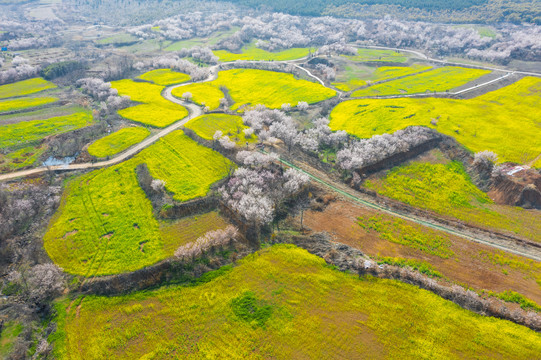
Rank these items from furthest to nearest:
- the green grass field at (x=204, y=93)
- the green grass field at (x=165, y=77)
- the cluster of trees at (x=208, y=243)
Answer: the green grass field at (x=165, y=77) → the green grass field at (x=204, y=93) → the cluster of trees at (x=208, y=243)

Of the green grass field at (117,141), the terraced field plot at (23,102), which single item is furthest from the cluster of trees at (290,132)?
the terraced field plot at (23,102)

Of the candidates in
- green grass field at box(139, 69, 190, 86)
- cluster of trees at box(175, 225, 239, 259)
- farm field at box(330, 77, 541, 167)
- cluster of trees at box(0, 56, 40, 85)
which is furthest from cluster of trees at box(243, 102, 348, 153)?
cluster of trees at box(0, 56, 40, 85)

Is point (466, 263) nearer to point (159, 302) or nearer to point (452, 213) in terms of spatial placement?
point (452, 213)

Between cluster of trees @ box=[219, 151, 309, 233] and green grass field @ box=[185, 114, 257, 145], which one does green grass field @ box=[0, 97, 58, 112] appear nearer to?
green grass field @ box=[185, 114, 257, 145]

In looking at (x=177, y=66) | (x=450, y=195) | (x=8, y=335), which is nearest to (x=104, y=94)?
(x=177, y=66)

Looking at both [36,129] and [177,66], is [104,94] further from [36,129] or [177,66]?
[177,66]

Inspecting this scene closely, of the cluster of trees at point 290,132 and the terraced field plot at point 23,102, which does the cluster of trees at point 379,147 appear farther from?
the terraced field plot at point 23,102
